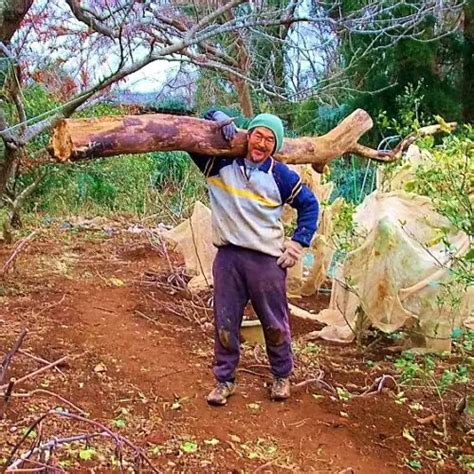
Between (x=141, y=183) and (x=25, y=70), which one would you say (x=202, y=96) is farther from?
(x=25, y=70)

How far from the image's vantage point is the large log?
8.56 ft

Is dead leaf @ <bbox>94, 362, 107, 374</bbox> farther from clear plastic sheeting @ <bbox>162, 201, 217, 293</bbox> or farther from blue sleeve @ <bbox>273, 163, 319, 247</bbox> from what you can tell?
clear plastic sheeting @ <bbox>162, 201, 217, 293</bbox>

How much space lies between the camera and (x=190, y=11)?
7.59m

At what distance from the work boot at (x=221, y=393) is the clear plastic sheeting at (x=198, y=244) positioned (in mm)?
1684

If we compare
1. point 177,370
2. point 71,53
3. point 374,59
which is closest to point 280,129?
point 177,370

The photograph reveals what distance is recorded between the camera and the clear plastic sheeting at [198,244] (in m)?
4.96

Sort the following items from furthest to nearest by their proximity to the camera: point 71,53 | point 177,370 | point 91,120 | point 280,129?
point 71,53, point 177,370, point 280,129, point 91,120

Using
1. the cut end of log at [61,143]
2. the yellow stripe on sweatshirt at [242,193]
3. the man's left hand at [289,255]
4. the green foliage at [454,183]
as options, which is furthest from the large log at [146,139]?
the green foliage at [454,183]

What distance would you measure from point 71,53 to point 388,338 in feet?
13.2

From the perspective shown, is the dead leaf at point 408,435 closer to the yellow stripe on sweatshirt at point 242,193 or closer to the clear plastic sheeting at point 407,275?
the clear plastic sheeting at point 407,275

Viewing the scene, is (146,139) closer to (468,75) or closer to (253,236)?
(253,236)

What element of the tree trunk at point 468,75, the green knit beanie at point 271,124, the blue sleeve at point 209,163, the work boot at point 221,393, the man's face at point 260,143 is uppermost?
the tree trunk at point 468,75

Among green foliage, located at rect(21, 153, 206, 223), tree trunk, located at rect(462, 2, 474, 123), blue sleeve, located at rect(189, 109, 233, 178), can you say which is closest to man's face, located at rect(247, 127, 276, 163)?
blue sleeve, located at rect(189, 109, 233, 178)

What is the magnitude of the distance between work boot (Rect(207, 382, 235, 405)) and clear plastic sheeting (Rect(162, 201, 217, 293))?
1.68 meters
